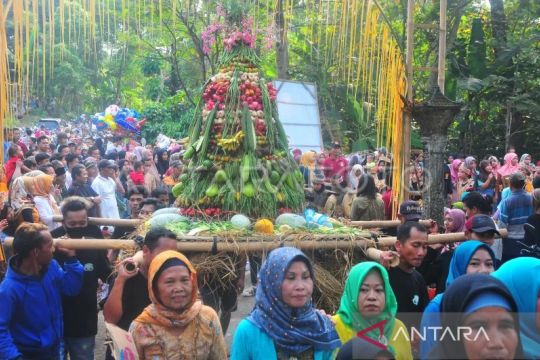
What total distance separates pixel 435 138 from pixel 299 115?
697 centimetres

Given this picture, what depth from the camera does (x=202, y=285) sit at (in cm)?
511

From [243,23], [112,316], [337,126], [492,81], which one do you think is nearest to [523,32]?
[492,81]

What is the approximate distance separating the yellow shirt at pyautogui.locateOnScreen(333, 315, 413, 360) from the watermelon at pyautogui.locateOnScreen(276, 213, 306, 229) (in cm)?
212

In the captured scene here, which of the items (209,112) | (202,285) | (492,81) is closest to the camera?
(202,285)

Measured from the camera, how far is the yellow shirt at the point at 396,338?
3.45 meters

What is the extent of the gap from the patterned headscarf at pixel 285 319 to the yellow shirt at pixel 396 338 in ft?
0.44

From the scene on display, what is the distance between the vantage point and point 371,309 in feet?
11.3

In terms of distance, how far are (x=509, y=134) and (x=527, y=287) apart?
619 inches

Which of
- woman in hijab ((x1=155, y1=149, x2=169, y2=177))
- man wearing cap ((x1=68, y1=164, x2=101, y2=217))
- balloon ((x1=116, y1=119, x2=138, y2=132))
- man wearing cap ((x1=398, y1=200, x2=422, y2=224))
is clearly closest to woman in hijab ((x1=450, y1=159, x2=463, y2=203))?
woman in hijab ((x1=155, y1=149, x2=169, y2=177))

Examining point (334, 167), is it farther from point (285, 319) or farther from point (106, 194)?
point (285, 319)

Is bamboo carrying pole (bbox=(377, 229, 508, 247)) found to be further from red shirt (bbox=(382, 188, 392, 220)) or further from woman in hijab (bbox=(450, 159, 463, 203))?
woman in hijab (bbox=(450, 159, 463, 203))

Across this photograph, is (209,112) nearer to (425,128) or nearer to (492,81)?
(425,128)

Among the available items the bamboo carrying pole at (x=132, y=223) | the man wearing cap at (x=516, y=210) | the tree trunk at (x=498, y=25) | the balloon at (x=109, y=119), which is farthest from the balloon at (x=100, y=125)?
the man wearing cap at (x=516, y=210)

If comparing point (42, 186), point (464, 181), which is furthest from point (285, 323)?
point (464, 181)
